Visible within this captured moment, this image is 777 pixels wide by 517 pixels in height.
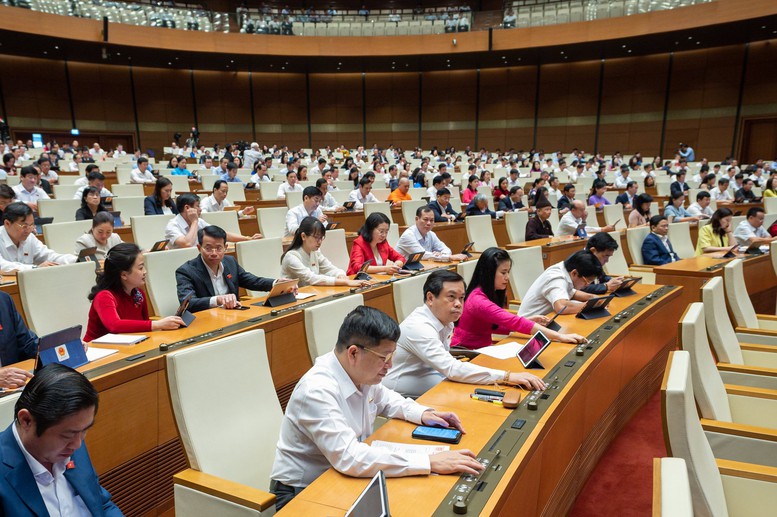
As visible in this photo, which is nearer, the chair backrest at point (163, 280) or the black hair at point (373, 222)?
the chair backrest at point (163, 280)

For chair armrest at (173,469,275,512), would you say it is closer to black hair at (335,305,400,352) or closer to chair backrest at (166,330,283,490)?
chair backrest at (166,330,283,490)

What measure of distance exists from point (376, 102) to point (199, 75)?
6612 millimetres

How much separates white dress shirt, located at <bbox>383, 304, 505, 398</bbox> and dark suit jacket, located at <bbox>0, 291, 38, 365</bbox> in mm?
1697

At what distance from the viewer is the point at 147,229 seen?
491 cm

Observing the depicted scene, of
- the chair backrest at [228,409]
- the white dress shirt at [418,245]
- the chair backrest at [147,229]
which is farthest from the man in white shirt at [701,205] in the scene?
the chair backrest at [228,409]

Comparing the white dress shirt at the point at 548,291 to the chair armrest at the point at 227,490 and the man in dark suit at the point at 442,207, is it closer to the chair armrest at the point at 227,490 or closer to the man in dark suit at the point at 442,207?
the chair armrest at the point at 227,490

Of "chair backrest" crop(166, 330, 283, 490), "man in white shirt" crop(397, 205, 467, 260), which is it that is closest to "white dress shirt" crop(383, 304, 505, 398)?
"chair backrest" crop(166, 330, 283, 490)

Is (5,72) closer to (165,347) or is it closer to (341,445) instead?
(165,347)

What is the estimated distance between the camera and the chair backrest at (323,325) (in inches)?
89.7

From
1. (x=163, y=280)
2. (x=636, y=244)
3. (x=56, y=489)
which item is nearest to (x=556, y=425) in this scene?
(x=56, y=489)

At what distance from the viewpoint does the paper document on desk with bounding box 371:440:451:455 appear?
159 centimetres

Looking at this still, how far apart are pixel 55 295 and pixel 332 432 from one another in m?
2.24

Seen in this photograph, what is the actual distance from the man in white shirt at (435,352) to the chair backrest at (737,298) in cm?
196

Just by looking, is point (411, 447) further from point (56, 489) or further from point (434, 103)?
point (434, 103)
